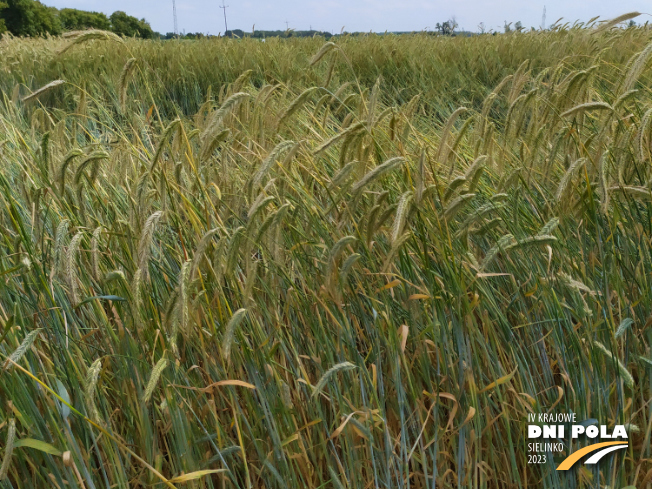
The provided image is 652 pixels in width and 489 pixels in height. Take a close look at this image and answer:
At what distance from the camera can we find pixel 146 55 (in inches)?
219

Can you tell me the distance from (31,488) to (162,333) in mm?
373

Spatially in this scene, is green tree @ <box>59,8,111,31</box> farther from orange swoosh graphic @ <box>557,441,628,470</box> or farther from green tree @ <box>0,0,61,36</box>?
orange swoosh graphic @ <box>557,441,628,470</box>

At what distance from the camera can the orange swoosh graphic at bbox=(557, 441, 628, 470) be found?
3.59 ft

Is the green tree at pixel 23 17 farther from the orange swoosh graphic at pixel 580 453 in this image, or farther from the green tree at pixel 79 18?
the orange swoosh graphic at pixel 580 453

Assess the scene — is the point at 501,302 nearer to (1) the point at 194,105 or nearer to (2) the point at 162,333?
(2) the point at 162,333

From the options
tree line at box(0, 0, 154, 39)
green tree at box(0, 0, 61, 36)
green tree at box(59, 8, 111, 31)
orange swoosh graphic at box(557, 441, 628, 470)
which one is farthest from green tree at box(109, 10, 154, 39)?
orange swoosh graphic at box(557, 441, 628, 470)

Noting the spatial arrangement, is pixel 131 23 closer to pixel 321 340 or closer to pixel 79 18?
pixel 79 18

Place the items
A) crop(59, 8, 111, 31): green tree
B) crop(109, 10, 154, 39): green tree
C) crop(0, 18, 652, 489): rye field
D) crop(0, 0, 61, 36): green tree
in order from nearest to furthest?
crop(0, 18, 652, 489): rye field
crop(0, 0, 61, 36): green tree
crop(59, 8, 111, 31): green tree
crop(109, 10, 154, 39): green tree

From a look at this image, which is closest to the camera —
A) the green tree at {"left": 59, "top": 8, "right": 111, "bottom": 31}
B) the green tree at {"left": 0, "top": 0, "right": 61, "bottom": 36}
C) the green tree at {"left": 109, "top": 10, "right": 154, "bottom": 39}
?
the green tree at {"left": 0, "top": 0, "right": 61, "bottom": 36}

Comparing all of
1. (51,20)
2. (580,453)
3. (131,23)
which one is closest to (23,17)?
(51,20)

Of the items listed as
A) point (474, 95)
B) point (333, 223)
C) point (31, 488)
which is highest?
point (474, 95)

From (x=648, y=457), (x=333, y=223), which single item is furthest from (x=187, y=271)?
(x=648, y=457)

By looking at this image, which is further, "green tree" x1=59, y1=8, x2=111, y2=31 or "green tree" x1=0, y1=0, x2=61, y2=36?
"green tree" x1=59, y1=8, x2=111, y2=31

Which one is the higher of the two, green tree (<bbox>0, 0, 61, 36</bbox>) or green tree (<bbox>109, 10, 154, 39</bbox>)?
green tree (<bbox>109, 10, 154, 39</bbox>)
